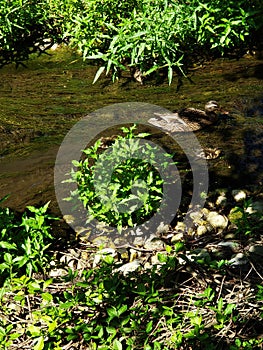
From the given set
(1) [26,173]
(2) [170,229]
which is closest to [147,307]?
(2) [170,229]

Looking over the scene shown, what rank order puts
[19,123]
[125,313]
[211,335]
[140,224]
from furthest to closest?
[19,123]
[140,224]
[125,313]
[211,335]

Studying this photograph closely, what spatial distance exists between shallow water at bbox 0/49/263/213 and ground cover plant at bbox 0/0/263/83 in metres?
0.23

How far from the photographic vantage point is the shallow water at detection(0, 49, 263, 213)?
3.82 m

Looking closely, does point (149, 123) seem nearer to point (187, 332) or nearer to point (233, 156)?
point (233, 156)

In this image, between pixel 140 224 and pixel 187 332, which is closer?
pixel 187 332

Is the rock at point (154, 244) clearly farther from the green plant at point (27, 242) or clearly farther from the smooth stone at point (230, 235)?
the green plant at point (27, 242)

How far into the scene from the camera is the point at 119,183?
3002 millimetres

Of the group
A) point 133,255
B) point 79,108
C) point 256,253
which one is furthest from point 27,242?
point 79,108

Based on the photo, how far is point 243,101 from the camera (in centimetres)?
479

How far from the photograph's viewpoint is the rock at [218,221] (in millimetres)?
3246

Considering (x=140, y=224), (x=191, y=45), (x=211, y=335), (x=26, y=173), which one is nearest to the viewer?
(x=211, y=335)

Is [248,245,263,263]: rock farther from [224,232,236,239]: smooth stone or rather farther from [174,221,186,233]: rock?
[174,221,186,233]: rock

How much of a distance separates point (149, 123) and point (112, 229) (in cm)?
159

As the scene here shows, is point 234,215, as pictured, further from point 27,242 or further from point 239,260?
point 27,242
